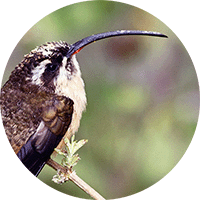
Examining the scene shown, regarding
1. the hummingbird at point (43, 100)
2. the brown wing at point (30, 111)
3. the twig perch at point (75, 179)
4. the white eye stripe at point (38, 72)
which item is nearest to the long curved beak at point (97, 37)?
the hummingbird at point (43, 100)

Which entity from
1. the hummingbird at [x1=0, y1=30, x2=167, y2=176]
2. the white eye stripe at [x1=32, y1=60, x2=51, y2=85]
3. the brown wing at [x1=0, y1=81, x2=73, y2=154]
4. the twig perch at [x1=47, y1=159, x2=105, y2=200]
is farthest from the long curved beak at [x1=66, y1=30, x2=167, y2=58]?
the twig perch at [x1=47, y1=159, x2=105, y2=200]

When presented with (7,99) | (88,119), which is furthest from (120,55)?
(7,99)

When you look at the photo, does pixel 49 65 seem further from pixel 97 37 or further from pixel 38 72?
pixel 97 37

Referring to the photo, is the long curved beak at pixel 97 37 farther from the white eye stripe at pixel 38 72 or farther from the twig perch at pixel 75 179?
the twig perch at pixel 75 179

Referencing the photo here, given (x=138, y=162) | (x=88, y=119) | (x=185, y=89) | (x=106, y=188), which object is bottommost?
(x=106, y=188)

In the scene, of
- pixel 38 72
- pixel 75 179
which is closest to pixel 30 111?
pixel 38 72

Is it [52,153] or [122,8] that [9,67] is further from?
[122,8]

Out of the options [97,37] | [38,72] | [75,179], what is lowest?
[75,179]
